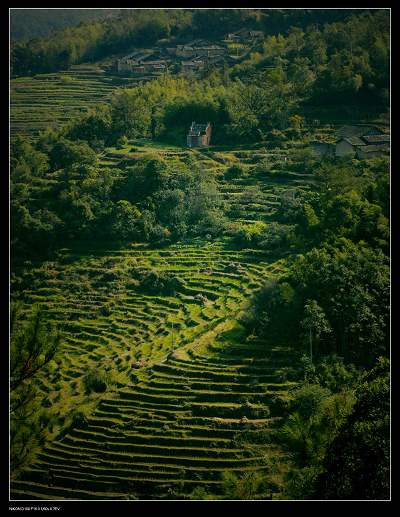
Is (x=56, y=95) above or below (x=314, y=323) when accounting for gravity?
above

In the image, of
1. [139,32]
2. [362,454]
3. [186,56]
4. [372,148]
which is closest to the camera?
[362,454]

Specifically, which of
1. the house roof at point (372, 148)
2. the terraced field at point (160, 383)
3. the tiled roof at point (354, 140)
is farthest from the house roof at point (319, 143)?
the terraced field at point (160, 383)

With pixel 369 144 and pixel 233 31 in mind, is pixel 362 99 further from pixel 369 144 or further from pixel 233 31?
pixel 233 31

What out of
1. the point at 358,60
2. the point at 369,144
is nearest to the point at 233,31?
the point at 358,60

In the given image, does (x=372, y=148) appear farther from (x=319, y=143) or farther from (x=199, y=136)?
(x=199, y=136)

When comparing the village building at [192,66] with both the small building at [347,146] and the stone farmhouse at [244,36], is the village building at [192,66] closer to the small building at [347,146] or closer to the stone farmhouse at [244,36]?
the stone farmhouse at [244,36]

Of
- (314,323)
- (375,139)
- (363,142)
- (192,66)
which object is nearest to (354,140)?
(363,142)
